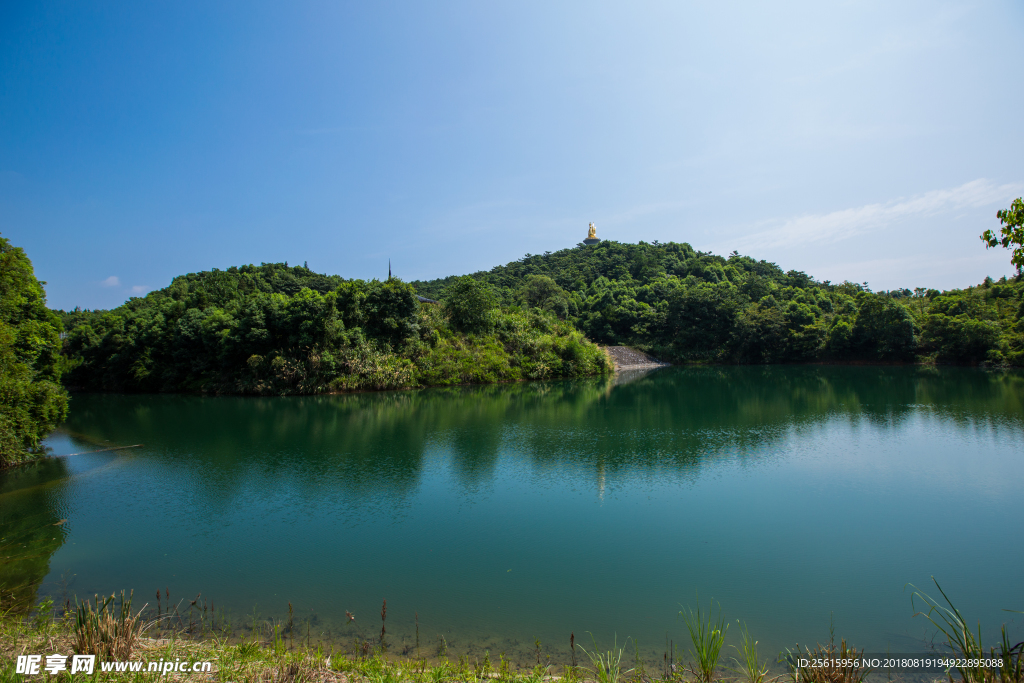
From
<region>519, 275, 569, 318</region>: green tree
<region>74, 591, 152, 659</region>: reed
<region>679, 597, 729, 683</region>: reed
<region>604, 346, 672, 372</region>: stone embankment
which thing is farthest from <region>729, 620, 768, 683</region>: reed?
<region>519, 275, 569, 318</region>: green tree

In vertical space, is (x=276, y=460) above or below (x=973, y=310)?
below

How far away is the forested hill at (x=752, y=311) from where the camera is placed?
43.0m

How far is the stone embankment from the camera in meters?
52.4

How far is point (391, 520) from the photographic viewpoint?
993cm

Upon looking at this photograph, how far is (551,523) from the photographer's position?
9.68m

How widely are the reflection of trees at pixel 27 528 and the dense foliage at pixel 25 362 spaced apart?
1024 mm

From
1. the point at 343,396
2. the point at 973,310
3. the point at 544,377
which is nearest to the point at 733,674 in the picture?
the point at 343,396

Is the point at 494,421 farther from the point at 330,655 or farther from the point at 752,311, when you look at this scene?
the point at 752,311

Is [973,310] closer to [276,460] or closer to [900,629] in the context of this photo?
[900,629]

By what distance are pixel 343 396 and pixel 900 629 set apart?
93.2ft

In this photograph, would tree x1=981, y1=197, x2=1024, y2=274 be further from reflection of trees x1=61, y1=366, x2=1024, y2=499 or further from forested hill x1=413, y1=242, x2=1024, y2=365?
forested hill x1=413, y1=242, x2=1024, y2=365

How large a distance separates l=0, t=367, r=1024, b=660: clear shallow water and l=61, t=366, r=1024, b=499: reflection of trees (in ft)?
0.60
